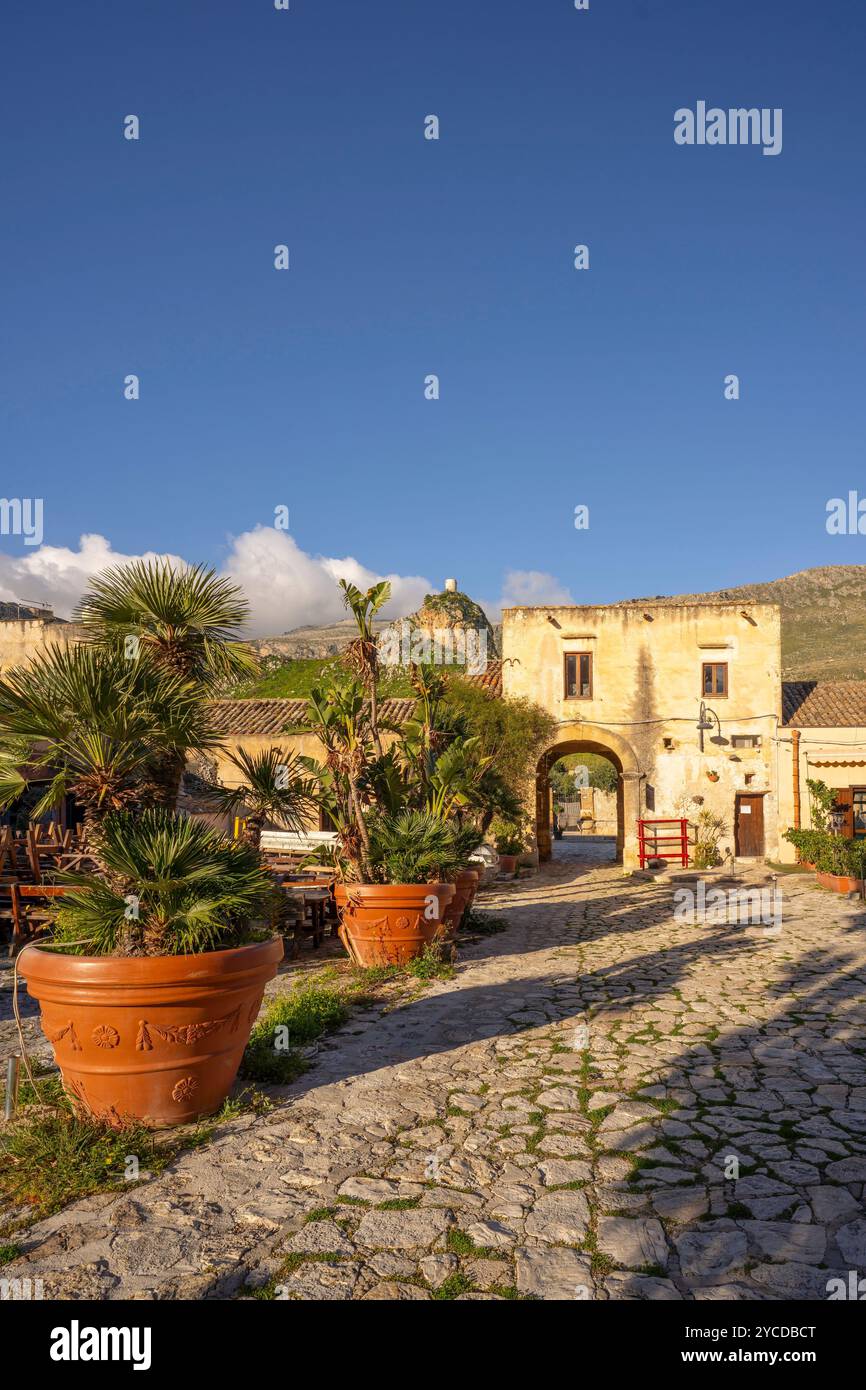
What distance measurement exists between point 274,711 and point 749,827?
12369 mm

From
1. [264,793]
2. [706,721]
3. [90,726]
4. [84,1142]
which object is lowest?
[84,1142]

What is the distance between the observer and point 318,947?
34.5 feet

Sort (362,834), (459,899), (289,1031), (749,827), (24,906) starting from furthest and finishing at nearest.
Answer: (749,827), (459,899), (24,906), (362,834), (289,1031)

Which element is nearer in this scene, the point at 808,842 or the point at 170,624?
the point at 170,624

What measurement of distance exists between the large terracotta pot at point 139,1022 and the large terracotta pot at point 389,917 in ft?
13.1

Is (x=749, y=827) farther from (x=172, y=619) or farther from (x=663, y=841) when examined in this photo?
(x=172, y=619)

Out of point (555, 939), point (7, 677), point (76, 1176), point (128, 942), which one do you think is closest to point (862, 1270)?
point (76, 1176)

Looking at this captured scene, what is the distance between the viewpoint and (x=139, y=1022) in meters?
4.32

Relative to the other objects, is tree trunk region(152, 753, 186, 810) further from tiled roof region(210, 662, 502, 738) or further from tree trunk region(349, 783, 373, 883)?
tiled roof region(210, 662, 502, 738)

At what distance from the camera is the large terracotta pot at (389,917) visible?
855 cm

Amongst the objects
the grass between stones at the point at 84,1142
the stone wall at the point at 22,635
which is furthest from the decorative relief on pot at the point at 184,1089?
the stone wall at the point at 22,635

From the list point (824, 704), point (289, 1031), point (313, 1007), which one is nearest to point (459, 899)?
point (313, 1007)

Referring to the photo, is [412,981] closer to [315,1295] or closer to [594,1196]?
[594,1196]

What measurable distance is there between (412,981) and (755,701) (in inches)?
652
